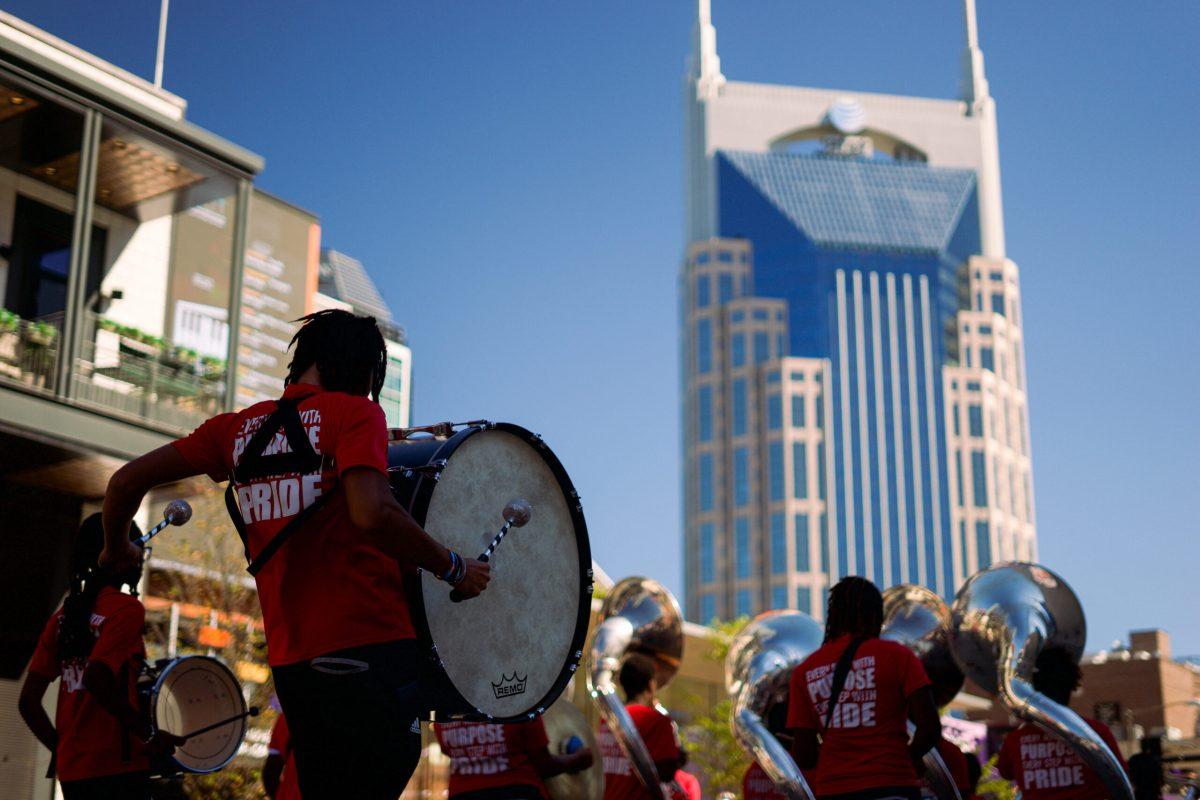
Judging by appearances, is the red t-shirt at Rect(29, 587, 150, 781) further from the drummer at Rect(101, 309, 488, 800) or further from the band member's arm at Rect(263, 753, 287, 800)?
the drummer at Rect(101, 309, 488, 800)

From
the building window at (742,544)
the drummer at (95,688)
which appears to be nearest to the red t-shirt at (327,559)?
the drummer at (95,688)

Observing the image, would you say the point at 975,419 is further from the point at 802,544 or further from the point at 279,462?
the point at 279,462

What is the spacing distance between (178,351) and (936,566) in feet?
385

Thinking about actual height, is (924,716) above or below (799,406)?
below

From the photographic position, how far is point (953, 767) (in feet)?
22.6

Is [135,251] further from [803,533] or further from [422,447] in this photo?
[803,533]

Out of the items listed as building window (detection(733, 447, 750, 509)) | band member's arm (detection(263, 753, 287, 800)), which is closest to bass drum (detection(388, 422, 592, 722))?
band member's arm (detection(263, 753, 287, 800))

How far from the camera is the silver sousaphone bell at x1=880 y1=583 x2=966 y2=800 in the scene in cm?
878

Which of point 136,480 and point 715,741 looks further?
point 715,741

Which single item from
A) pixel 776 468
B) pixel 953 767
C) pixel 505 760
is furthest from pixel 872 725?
pixel 776 468

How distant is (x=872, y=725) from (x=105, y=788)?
2.81 m

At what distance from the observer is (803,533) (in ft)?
408

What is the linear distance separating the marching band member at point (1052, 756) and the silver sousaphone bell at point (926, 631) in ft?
4.68

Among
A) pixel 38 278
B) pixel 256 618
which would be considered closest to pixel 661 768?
pixel 256 618
